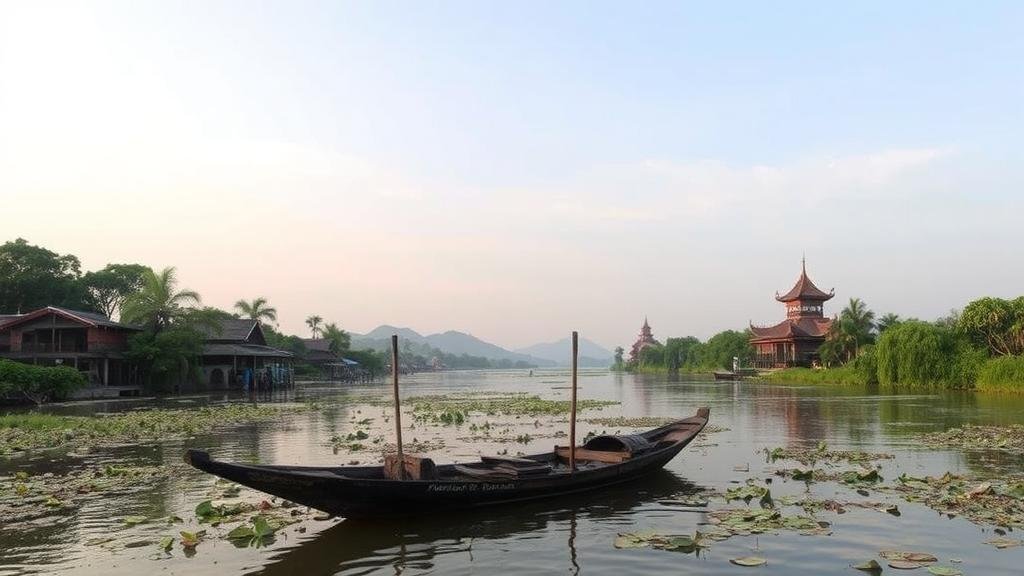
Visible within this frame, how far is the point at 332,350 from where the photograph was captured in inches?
3312

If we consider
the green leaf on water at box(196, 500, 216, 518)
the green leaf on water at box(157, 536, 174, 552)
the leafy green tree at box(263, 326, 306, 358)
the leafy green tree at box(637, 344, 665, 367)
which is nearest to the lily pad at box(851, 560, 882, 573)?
the green leaf on water at box(157, 536, 174, 552)

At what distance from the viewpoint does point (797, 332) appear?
67.7 meters

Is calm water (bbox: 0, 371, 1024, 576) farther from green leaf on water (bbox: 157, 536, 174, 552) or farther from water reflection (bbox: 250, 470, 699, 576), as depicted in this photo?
green leaf on water (bbox: 157, 536, 174, 552)

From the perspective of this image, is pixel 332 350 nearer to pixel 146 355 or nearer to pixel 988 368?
pixel 146 355

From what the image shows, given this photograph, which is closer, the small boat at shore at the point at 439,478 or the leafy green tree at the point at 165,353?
the small boat at shore at the point at 439,478

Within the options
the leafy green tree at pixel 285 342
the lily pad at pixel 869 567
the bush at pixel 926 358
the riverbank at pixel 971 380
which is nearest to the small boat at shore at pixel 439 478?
the lily pad at pixel 869 567

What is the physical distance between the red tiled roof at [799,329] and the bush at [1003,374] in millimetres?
27143

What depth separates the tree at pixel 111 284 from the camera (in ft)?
225

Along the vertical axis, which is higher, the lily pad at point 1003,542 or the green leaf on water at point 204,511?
the green leaf on water at point 204,511

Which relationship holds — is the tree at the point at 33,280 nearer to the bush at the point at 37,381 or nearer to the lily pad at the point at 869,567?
the bush at the point at 37,381

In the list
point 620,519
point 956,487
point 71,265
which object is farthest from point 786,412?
point 71,265

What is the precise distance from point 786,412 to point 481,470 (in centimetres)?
2126

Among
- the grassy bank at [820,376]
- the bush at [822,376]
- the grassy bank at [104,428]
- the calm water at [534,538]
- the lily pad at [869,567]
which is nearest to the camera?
the lily pad at [869,567]

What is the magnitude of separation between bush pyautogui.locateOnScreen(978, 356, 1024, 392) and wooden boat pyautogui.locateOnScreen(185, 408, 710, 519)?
32.4m
